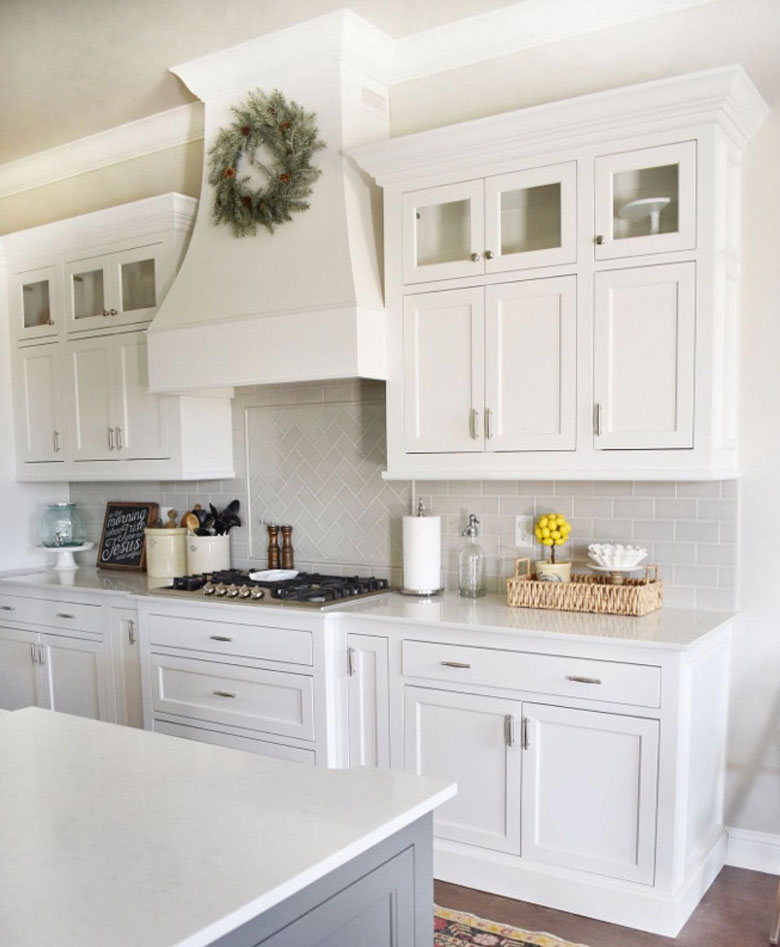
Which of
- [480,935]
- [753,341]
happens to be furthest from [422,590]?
[753,341]

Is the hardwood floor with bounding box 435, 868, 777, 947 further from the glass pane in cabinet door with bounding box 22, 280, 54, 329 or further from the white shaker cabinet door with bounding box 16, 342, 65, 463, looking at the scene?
the glass pane in cabinet door with bounding box 22, 280, 54, 329

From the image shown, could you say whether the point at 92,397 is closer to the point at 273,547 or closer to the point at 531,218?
the point at 273,547

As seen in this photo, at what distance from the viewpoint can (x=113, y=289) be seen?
→ 425 centimetres

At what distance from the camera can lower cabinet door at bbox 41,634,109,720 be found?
3.99 metres

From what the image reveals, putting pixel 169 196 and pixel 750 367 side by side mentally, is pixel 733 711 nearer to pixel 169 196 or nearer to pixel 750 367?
pixel 750 367

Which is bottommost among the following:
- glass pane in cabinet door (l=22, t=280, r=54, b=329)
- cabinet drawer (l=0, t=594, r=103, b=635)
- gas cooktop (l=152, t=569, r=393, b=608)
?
cabinet drawer (l=0, t=594, r=103, b=635)

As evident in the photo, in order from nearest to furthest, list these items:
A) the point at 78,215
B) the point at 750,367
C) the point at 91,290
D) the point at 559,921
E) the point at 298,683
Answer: the point at 559,921, the point at 750,367, the point at 298,683, the point at 91,290, the point at 78,215

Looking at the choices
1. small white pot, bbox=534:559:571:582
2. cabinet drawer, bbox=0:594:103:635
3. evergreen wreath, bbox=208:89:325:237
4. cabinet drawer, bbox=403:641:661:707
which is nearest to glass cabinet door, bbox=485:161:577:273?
evergreen wreath, bbox=208:89:325:237

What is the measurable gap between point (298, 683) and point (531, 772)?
3.05 feet

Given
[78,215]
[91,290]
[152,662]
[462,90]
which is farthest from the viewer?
[78,215]

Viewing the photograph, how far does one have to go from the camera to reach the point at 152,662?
146 inches

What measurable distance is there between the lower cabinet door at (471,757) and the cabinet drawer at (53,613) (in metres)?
1.69

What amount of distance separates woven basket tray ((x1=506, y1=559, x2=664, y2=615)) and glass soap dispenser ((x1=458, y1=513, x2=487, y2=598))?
174 mm

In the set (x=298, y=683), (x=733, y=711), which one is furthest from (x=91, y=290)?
(x=733, y=711)
